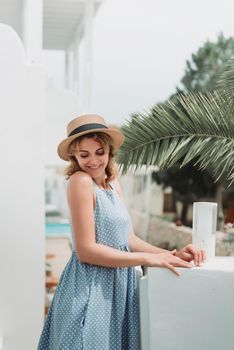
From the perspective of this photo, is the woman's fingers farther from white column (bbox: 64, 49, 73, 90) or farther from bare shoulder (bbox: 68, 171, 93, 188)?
white column (bbox: 64, 49, 73, 90)

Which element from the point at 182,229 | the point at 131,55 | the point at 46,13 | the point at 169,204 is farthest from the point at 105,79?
the point at 46,13

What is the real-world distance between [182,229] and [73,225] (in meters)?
14.0

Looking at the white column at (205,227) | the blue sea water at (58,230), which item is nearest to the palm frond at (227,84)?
the white column at (205,227)

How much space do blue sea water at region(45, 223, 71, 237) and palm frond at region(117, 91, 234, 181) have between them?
24.2 feet

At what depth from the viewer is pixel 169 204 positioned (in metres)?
32.5

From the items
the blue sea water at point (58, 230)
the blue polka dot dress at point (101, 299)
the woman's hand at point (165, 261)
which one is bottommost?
the blue sea water at point (58, 230)

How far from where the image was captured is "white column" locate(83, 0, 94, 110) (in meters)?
10.3

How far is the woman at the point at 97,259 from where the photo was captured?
3.22m

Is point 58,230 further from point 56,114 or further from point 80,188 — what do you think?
point 80,188

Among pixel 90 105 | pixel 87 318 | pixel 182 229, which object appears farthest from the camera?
pixel 182 229

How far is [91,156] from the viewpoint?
335cm

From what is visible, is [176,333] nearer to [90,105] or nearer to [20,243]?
[20,243]

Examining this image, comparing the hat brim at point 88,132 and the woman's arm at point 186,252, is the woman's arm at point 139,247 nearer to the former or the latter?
the woman's arm at point 186,252

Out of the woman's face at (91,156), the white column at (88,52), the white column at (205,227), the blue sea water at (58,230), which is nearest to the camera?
the woman's face at (91,156)
